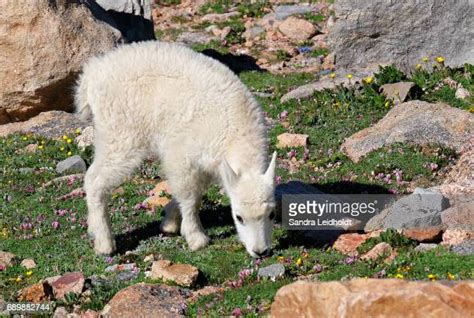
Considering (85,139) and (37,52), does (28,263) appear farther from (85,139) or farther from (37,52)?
(37,52)

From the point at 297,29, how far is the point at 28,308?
46.1 ft

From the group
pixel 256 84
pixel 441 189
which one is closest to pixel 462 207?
pixel 441 189

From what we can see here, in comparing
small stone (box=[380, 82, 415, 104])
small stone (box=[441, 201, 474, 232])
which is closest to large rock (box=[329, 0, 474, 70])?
small stone (box=[380, 82, 415, 104])

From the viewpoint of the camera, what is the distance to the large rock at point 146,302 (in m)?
9.50

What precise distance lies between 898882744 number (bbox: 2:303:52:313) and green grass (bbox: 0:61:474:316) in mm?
402

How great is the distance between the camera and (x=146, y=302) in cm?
963

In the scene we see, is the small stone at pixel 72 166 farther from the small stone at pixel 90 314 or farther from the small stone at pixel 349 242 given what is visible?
the small stone at pixel 90 314

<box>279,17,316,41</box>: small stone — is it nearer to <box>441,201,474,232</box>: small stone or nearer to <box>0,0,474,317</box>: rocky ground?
<box>0,0,474,317</box>: rocky ground

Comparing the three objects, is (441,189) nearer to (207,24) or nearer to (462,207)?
(462,207)

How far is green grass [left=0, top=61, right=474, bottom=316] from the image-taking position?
407 inches

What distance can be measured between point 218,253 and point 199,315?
2316mm

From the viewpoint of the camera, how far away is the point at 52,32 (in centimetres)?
1744

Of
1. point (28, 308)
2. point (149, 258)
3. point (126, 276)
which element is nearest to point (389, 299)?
point (28, 308)

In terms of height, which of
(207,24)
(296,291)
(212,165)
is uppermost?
(296,291)
